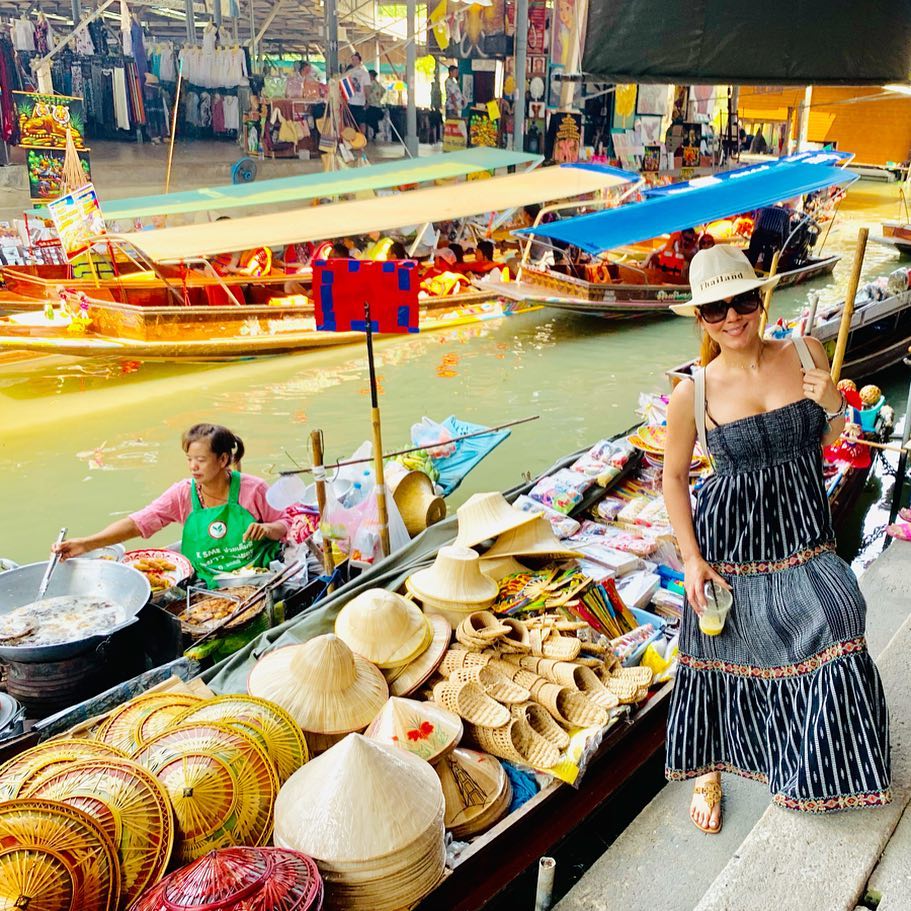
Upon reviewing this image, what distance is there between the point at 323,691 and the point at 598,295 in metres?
8.98

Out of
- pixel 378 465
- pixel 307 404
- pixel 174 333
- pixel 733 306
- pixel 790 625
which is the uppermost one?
pixel 733 306

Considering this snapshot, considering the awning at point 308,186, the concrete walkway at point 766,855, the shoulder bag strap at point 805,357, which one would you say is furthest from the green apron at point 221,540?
the awning at point 308,186

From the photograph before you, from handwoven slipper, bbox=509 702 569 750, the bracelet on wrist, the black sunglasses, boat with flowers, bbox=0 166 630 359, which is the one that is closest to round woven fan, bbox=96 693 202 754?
handwoven slipper, bbox=509 702 569 750

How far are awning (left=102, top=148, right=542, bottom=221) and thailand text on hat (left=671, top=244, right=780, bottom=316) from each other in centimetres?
868

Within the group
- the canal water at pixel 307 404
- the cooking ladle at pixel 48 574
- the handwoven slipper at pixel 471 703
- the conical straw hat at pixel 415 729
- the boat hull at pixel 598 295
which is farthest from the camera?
the boat hull at pixel 598 295

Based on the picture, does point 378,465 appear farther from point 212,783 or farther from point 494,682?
point 212,783

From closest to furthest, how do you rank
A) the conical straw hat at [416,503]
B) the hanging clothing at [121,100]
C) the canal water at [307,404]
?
the conical straw hat at [416,503] < the canal water at [307,404] < the hanging clothing at [121,100]

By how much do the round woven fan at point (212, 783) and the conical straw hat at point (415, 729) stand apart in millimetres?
377

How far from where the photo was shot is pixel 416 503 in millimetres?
4898

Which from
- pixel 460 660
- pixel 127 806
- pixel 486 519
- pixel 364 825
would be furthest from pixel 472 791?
pixel 486 519

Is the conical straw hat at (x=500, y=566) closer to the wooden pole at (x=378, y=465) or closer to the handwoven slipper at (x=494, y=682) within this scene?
the wooden pole at (x=378, y=465)

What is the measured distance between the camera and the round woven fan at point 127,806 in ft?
6.84

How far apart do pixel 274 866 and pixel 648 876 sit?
3.50 feet

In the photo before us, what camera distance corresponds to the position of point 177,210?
973cm
